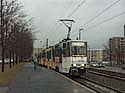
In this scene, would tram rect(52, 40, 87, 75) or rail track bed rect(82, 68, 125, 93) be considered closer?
rail track bed rect(82, 68, 125, 93)

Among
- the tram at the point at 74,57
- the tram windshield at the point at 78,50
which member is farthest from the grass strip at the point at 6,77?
the tram windshield at the point at 78,50

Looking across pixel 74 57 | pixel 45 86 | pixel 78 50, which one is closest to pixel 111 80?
pixel 74 57

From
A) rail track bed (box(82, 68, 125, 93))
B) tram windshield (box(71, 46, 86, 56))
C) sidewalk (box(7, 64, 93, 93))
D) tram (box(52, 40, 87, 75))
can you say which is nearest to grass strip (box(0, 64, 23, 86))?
sidewalk (box(7, 64, 93, 93))

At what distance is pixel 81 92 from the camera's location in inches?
561

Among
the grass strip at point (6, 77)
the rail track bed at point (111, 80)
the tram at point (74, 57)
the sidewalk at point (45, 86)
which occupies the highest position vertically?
the tram at point (74, 57)

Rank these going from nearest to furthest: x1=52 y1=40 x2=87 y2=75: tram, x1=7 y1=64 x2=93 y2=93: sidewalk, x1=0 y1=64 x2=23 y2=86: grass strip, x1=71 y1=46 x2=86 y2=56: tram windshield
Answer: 1. x1=7 y1=64 x2=93 y2=93: sidewalk
2. x1=0 y1=64 x2=23 y2=86: grass strip
3. x1=52 y1=40 x2=87 y2=75: tram
4. x1=71 y1=46 x2=86 y2=56: tram windshield

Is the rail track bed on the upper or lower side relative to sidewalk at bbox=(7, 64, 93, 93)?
lower

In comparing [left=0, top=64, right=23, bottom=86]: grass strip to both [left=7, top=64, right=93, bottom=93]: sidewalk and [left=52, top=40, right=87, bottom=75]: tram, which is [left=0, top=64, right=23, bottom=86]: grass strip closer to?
[left=7, top=64, right=93, bottom=93]: sidewalk

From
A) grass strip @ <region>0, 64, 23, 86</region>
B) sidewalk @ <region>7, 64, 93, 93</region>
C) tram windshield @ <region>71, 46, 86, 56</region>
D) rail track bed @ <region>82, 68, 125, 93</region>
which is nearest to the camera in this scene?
sidewalk @ <region>7, 64, 93, 93</region>

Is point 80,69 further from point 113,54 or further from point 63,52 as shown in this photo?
point 113,54

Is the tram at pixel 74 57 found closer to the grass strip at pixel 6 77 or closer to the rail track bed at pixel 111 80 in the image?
the rail track bed at pixel 111 80

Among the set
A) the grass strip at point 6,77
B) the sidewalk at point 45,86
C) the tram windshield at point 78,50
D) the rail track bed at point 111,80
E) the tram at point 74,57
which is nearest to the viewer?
the sidewalk at point 45,86

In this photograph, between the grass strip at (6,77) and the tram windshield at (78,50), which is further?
the tram windshield at (78,50)

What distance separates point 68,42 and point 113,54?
231 feet
